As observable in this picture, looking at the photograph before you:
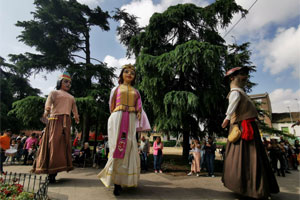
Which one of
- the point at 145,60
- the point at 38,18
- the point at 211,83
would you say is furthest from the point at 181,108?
the point at 38,18

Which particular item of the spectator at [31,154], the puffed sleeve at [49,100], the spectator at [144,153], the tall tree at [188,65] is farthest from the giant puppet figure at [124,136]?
the spectator at [31,154]

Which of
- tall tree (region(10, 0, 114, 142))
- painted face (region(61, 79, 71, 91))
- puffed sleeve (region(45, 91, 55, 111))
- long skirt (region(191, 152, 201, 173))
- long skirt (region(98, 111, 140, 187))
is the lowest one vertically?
long skirt (region(191, 152, 201, 173))

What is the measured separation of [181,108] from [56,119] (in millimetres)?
4485

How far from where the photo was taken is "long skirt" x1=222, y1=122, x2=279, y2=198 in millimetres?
3113

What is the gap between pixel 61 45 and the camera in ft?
31.2

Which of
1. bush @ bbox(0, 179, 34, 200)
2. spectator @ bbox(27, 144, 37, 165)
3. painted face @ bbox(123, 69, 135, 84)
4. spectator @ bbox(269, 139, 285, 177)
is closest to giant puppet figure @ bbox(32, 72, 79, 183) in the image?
bush @ bbox(0, 179, 34, 200)

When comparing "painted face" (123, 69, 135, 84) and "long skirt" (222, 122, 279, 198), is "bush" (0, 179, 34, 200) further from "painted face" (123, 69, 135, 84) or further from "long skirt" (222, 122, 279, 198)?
"long skirt" (222, 122, 279, 198)

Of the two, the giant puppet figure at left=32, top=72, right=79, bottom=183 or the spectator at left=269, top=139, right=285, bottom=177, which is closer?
the giant puppet figure at left=32, top=72, right=79, bottom=183

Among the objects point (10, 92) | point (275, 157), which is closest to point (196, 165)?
point (275, 157)

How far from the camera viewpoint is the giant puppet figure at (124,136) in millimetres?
3338

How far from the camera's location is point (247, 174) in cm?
325

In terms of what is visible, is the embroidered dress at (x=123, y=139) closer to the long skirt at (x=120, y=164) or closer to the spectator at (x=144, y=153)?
the long skirt at (x=120, y=164)

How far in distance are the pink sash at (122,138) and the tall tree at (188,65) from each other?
3.84 metres

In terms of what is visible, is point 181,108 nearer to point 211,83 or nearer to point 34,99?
point 211,83
